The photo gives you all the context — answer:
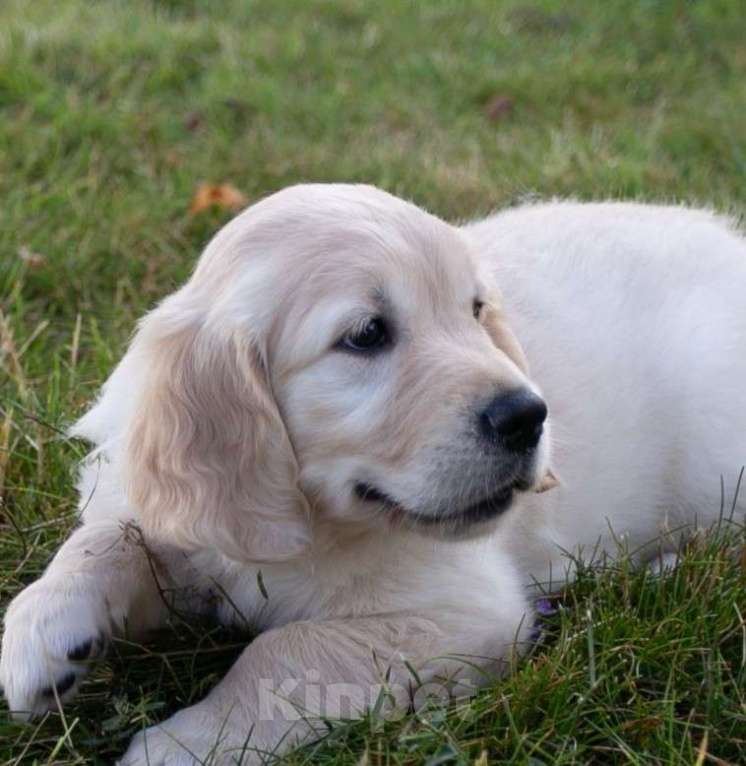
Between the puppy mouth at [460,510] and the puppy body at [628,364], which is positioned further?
the puppy body at [628,364]

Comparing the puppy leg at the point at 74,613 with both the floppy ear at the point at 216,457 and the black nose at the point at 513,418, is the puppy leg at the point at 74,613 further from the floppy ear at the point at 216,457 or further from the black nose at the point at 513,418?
the black nose at the point at 513,418

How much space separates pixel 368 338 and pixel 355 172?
9.54 ft

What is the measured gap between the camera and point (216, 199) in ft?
16.2

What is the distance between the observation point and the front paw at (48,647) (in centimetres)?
248

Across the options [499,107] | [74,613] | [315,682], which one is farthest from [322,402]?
[499,107]

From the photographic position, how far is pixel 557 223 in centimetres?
358

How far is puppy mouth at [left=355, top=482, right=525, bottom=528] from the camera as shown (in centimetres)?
250

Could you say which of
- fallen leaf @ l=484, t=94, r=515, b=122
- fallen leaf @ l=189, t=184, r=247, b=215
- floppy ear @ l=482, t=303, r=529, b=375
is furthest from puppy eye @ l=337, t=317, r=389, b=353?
fallen leaf @ l=484, t=94, r=515, b=122

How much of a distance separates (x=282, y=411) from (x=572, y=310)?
3.59ft

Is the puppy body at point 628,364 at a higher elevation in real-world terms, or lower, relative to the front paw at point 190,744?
higher

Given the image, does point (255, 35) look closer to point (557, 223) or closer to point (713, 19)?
point (713, 19)

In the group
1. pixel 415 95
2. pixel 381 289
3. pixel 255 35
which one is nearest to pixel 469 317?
pixel 381 289

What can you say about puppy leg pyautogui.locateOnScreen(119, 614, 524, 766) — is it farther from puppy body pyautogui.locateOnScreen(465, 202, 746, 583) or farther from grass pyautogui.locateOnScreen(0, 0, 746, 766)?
puppy body pyautogui.locateOnScreen(465, 202, 746, 583)

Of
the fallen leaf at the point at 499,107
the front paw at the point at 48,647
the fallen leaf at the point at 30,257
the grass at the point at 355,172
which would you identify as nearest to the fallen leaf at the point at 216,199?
the grass at the point at 355,172
